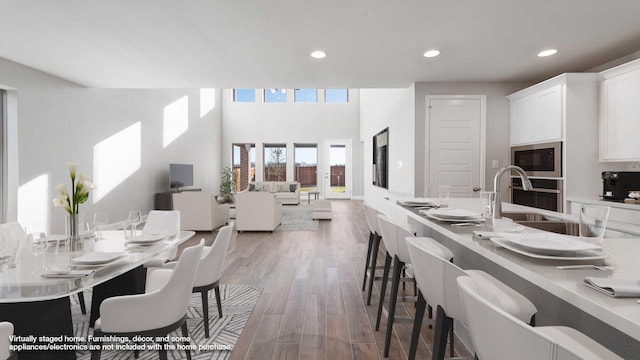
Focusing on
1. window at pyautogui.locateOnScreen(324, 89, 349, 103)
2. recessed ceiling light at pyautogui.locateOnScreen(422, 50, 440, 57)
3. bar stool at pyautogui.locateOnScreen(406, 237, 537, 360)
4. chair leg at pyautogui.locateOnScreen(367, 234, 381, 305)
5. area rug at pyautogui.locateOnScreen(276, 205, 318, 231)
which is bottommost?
area rug at pyautogui.locateOnScreen(276, 205, 318, 231)

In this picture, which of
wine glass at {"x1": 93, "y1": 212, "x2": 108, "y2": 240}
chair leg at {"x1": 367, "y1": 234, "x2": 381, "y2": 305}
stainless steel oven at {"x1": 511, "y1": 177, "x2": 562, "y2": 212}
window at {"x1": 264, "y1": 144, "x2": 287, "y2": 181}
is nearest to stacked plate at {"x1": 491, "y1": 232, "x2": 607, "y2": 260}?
chair leg at {"x1": 367, "y1": 234, "x2": 381, "y2": 305}

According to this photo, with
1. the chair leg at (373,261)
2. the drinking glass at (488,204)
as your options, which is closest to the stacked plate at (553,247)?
the drinking glass at (488,204)

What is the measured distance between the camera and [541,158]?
4293 mm

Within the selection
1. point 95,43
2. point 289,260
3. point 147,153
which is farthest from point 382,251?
point 147,153

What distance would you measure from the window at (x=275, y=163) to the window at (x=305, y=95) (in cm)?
192

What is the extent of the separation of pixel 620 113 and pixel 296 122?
9.70 metres

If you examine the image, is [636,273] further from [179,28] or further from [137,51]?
[137,51]

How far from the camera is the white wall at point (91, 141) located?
4.48 m

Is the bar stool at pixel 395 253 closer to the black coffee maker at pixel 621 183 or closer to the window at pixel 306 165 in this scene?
the black coffee maker at pixel 621 183

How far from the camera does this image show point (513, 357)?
69 centimetres

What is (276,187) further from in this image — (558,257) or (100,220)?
(558,257)

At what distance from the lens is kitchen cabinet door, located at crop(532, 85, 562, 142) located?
398 cm

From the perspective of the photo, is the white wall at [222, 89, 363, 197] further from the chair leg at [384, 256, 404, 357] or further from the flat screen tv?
the chair leg at [384, 256, 404, 357]

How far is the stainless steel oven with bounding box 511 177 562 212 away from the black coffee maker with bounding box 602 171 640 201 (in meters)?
0.65
